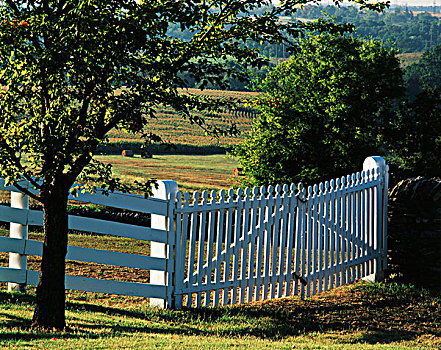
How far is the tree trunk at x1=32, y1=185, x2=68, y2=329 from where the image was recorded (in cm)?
602

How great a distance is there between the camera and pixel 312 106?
66.5ft

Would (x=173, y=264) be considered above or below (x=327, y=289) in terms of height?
above

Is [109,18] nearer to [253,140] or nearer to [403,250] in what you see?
[403,250]

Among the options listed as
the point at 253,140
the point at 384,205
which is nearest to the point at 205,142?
the point at 253,140

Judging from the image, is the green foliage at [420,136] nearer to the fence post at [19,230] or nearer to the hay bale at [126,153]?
the fence post at [19,230]

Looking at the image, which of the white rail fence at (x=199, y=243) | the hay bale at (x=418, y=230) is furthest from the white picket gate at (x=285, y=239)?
the hay bale at (x=418, y=230)

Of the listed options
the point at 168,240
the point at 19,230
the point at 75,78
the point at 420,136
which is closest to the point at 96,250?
the point at 168,240

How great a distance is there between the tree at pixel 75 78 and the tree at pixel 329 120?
13.5 meters

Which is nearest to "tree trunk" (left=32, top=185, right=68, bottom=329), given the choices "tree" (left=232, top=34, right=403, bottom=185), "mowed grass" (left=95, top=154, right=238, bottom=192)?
"tree" (left=232, top=34, right=403, bottom=185)

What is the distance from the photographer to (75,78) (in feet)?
18.4

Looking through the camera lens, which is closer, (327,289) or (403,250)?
(327,289)

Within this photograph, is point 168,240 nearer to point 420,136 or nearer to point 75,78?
point 75,78

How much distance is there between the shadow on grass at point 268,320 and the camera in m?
6.37

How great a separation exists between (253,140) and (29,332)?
51.5 feet
